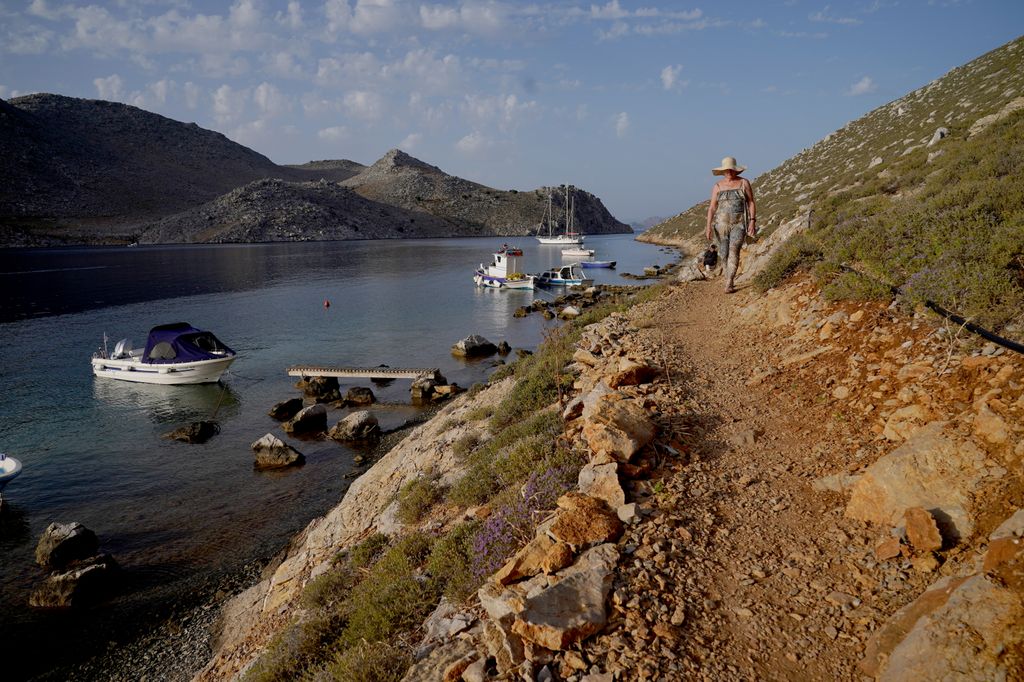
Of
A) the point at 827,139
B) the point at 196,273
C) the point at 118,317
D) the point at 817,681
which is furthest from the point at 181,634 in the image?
the point at 827,139

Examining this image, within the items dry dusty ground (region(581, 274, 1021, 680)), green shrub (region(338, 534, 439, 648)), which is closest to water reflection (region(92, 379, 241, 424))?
green shrub (region(338, 534, 439, 648))

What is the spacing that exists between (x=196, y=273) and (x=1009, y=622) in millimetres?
78102

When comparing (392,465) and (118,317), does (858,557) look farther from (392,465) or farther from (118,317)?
(118,317)

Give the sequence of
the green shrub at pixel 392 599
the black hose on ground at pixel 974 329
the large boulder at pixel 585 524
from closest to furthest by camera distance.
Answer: the large boulder at pixel 585 524, the black hose on ground at pixel 974 329, the green shrub at pixel 392 599

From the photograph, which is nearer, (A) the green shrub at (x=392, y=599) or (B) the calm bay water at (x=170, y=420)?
(A) the green shrub at (x=392, y=599)

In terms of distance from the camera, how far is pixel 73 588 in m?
11.1

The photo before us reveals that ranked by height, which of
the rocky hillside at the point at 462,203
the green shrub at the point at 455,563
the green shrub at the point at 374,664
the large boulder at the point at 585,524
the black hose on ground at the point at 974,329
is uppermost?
the rocky hillside at the point at 462,203

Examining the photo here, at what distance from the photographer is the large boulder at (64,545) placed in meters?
12.2

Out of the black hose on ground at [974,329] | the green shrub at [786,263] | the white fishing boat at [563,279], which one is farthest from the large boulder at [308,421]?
the white fishing boat at [563,279]

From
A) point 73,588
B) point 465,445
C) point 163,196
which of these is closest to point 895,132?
point 465,445

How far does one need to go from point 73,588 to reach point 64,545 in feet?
5.53

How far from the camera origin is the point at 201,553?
1270 centimetres

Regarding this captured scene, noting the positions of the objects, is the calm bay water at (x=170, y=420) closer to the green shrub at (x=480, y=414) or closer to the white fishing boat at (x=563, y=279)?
the white fishing boat at (x=563, y=279)

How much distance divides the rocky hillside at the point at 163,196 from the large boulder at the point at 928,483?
13784cm
